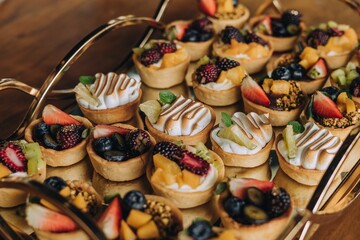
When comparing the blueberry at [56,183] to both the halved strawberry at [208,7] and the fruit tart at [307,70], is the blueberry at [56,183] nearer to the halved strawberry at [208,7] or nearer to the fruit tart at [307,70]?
the fruit tart at [307,70]

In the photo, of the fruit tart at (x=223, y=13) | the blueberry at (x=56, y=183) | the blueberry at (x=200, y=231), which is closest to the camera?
the blueberry at (x=200, y=231)

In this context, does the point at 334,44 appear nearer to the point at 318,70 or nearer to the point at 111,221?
the point at 318,70

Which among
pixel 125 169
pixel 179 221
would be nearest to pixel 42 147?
pixel 125 169

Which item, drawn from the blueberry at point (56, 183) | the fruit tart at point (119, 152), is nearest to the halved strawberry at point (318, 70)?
the fruit tart at point (119, 152)

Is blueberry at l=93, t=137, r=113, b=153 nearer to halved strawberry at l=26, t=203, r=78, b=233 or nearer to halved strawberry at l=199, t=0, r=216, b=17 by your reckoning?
halved strawberry at l=26, t=203, r=78, b=233

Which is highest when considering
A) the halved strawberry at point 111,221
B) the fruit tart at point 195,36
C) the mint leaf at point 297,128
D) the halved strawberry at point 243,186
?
the halved strawberry at point 243,186

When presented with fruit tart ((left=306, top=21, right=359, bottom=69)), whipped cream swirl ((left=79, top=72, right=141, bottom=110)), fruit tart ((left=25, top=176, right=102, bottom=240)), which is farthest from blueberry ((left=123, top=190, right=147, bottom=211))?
fruit tart ((left=306, top=21, right=359, bottom=69))

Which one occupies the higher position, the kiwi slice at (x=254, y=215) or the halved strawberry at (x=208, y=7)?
the kiwi slice at (x=254, y=215)
